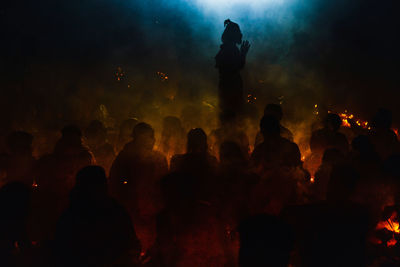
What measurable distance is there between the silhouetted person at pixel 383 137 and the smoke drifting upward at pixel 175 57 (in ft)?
15.6

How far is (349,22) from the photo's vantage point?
11.3 meters

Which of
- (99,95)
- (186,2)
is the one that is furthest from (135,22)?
(99,95)

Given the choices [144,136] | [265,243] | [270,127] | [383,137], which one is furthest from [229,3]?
[265,243]

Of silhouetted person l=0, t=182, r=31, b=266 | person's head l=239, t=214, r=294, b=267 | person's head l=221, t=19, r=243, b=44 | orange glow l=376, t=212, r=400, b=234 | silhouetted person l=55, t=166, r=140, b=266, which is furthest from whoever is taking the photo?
person's head l=221, t=19, r=243, b=44

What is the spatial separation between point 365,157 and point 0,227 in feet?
13.5

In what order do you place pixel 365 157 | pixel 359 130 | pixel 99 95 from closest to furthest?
pixel 365 157
pixel 359 130
pixel 99 95

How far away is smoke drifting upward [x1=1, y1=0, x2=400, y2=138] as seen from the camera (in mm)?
11039

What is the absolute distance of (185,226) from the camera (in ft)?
11.4

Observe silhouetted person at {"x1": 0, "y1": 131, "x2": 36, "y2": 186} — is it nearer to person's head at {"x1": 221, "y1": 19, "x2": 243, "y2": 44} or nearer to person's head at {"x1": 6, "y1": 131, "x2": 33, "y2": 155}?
person's head at {"x1": 6, "y1": 131, "x2": 33, "y2": 155}

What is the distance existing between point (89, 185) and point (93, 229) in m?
0.38

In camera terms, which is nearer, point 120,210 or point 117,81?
point 120,210

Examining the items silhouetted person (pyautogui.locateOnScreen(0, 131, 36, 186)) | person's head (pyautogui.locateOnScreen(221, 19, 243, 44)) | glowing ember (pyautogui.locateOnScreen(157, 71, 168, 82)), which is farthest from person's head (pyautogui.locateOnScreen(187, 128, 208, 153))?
glowing ember (pyautogui.locateOnScreen(157, 71, 168, 82))

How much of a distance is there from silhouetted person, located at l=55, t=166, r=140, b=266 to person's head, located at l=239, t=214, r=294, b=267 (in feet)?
3.93

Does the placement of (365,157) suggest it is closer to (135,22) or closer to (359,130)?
(359,130)
